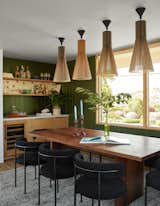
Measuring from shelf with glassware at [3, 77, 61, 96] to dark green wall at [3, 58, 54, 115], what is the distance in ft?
0.80

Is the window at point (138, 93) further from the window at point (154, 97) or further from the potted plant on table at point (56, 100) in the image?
the potted plant on table at point (56, 100)

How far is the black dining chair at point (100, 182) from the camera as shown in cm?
180

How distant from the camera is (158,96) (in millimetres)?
4066

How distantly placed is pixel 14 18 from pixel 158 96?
2.99 meters

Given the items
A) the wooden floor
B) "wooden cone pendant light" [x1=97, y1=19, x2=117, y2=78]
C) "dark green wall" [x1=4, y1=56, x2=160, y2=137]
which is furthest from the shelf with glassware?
"wooden cone pendant light" [x1=97, y1=19, x2=117, y2=78]

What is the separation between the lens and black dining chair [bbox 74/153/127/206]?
1.80 m

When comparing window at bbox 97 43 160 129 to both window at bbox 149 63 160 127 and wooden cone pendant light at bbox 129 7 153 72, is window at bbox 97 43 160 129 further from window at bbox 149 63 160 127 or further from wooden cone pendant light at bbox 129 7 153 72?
wooden cone pendant light at bbox 129 7 153 72

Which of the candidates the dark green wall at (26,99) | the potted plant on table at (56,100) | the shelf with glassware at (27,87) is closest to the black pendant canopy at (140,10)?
the potted plant on table at (56,100)

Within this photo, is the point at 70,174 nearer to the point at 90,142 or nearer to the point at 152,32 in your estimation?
the point at 90,142

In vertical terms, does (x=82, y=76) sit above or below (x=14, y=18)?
below

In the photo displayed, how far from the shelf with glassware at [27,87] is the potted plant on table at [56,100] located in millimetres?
333

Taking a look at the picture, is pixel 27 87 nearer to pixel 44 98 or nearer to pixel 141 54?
pixel 44 98

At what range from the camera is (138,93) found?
4.34 meters

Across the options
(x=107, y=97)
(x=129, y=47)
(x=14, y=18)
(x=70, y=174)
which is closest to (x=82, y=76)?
(x=107, y=97)
